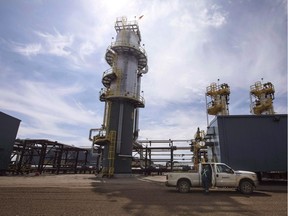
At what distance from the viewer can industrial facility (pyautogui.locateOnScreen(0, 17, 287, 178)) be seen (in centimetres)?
1761

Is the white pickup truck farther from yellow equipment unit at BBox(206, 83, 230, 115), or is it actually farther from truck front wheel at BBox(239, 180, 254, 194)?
yellow equipment unit at BBox(206, 83, 230, 115)

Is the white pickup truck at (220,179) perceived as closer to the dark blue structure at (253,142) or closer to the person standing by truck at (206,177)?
the person standing by truck at (206,177)

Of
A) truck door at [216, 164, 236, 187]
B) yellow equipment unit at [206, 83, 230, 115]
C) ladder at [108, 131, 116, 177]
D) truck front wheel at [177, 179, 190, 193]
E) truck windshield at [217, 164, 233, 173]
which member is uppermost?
yellow equipment unit at [206, 83, 230, 115]

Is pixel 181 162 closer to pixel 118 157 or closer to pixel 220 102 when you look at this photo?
pixel 220 102

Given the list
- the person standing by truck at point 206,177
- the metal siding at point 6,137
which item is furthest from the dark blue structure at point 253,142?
the metal siding at point 6,137

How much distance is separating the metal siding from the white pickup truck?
2403 centimetres

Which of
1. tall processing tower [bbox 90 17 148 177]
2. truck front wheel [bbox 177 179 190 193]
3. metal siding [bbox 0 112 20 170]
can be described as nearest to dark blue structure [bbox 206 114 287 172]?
truck front wheel [bbox 177 179 190 193]

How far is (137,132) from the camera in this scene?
30.9m

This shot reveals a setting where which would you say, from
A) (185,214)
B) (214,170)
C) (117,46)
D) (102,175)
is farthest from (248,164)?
(117,46)

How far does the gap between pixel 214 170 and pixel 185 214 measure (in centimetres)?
623

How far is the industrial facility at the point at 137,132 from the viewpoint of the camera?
693 inches

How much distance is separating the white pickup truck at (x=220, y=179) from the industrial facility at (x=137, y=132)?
4.29 m

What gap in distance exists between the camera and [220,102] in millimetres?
33656

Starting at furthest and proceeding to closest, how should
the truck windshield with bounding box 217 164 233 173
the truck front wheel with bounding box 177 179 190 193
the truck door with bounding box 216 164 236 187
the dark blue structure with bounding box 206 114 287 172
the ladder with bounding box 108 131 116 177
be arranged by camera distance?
the ladder with bounding box 108 131 116 177 → the dark blue structure with bounding box 206 114 287 172 → the truck windshield with bounding box 217 164 233 173 → the truck front wheel with bounding box 177 179 190 193 → the truck door with bounding box 216 164 236 187
